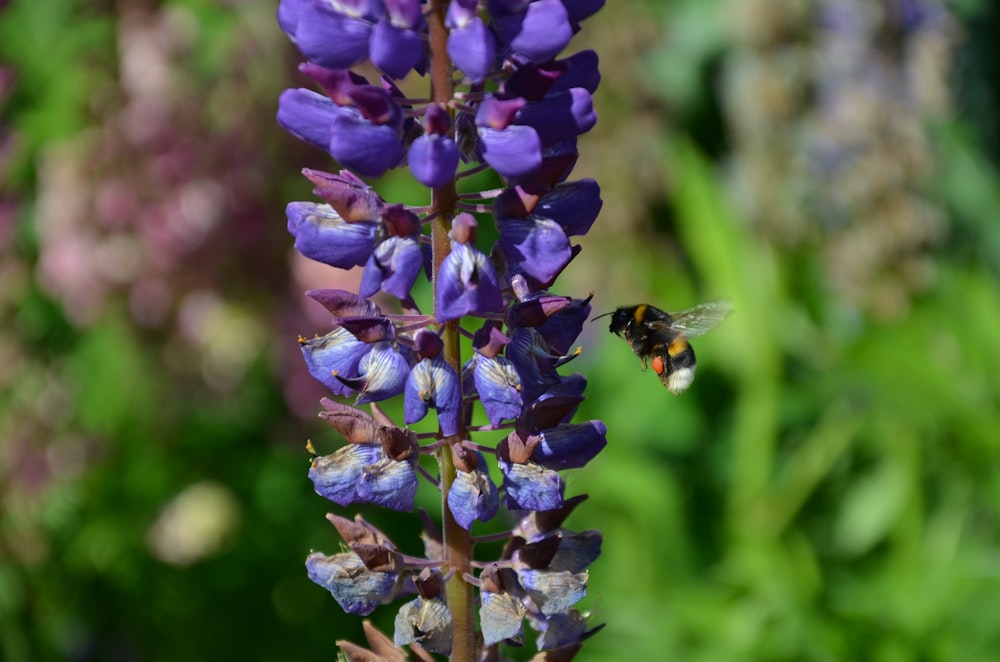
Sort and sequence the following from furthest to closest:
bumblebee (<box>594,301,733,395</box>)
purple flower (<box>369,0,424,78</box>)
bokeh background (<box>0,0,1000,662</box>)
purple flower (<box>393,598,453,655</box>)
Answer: bokeh background (<box>0,0,1000,662</box>) < bumblebee (<box>594,301,733,395</box>) < purple flower (<box>393,598,453,655</box>) < purple flower (<box>369,0,424,78</box>)

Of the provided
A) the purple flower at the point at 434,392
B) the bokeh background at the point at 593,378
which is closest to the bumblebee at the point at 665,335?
the purple flower at the point at 434,392

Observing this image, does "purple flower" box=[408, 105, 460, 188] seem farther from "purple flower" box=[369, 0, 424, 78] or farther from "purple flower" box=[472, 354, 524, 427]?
"purple flower" box=[472, 354, 524, 427]

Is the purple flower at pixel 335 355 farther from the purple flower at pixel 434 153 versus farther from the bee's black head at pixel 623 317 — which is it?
the bee's black head at pixel 623 317

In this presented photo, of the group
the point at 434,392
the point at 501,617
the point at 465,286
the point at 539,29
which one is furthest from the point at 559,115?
the point at 501,617

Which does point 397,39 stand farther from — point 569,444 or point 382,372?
point 569,444

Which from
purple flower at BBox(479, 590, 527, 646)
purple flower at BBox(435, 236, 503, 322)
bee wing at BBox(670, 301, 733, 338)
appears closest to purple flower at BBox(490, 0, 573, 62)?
purple flower at BBox(435, 236, 503, 322)

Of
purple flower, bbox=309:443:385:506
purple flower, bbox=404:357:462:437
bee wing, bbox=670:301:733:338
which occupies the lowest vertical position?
bee wing, bbox=670:301:733:338

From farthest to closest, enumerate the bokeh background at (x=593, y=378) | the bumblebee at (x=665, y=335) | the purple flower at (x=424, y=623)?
1. the bokeh background at (x=593, y=378)
2. the bumblebee at (x=665, y=335)
3. the purple flower at (x=424, y=623)
